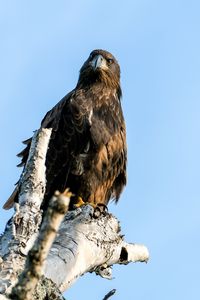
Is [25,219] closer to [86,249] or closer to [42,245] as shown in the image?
[86,249]

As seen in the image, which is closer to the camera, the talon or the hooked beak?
the talon

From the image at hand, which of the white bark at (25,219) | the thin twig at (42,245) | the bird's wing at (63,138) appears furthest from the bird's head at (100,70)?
the thin twig at (42,245)

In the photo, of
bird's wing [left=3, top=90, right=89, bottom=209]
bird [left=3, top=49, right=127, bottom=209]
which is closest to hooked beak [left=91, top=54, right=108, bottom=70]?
bird [left=3, top=49, right=127, bottom=209]

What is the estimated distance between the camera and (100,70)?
8.48 metres

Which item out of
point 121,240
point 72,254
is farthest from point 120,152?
point 72,254

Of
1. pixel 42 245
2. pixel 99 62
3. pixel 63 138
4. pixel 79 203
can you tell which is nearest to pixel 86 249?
pixel 79 203

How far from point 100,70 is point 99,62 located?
23 cm

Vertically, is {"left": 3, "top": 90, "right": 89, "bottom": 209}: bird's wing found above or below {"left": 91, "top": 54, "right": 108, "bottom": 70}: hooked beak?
below

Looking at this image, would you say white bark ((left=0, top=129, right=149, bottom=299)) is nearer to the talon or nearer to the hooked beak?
the talon

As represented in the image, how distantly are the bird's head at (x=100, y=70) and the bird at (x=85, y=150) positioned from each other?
544 mm

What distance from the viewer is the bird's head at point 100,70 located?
8.36 meters

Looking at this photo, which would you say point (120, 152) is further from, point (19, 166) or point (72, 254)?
point (72, 254)

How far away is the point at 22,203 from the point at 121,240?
6.89 ft

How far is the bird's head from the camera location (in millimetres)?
8359
